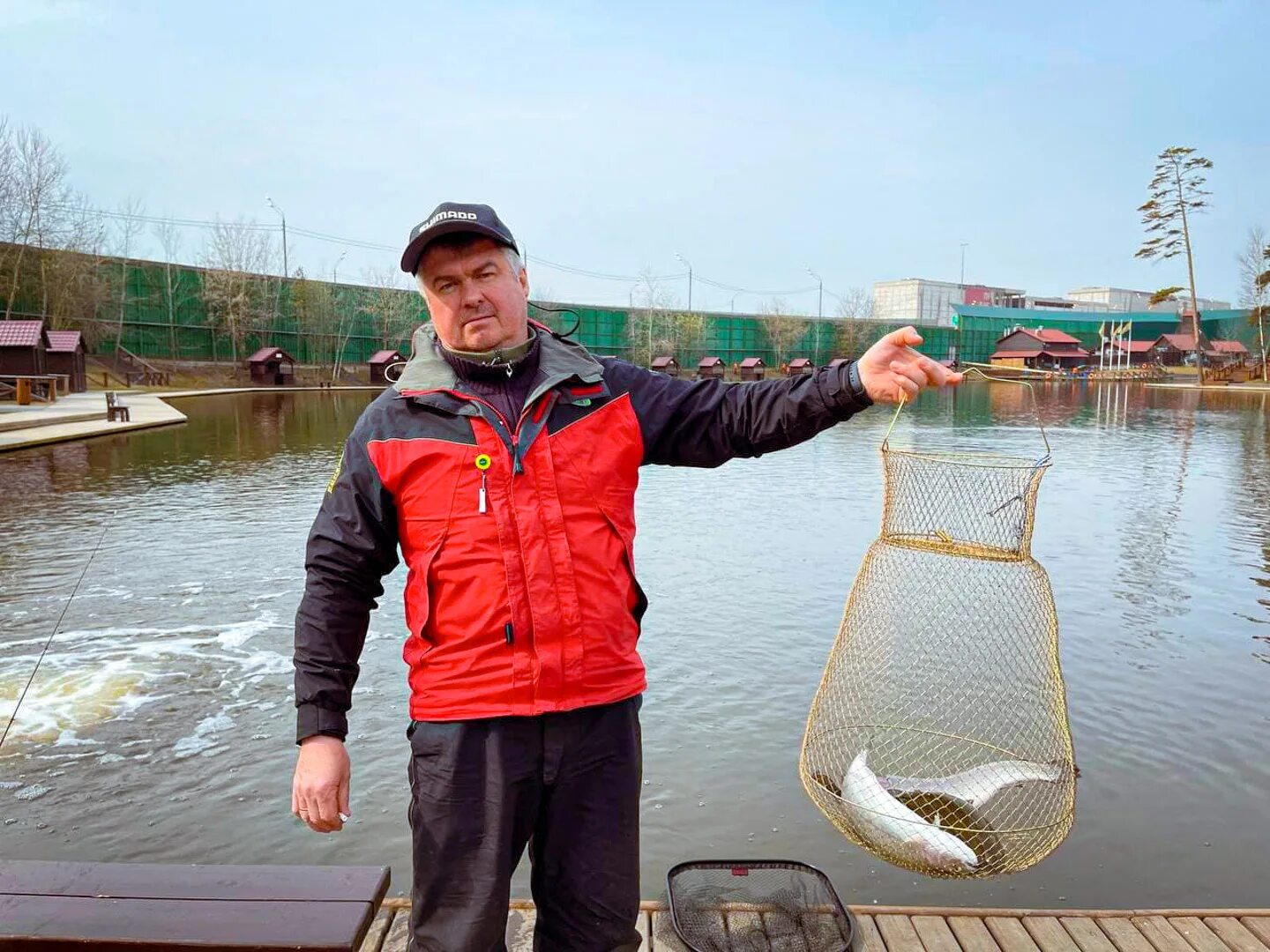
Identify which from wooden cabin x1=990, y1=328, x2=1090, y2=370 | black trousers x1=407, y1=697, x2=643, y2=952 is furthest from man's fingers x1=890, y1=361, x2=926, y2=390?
wooden cabin x1=990, y1=328, x2=1090, y2=370

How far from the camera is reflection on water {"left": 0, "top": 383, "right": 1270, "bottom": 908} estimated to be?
4.39m

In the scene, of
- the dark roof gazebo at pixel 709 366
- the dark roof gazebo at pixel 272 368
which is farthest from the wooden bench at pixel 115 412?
the dark roof gazebo at pixel 709 366

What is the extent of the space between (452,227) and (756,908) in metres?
2.56

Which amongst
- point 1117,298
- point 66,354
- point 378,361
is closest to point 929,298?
point 1117,298

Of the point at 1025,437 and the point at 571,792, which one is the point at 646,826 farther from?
the point at 1025,437

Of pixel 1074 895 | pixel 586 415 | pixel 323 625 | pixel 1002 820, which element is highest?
pixel 586 415

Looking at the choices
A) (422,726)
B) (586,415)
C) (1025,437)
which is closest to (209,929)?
(422,726)

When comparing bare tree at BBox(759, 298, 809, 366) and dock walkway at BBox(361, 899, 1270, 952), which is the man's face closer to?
dock walkway at BBox(361, 899, 1270, 952)

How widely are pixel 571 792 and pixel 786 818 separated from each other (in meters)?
2.78

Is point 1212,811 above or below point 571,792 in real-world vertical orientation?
below

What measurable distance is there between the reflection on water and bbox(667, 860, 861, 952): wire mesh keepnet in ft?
1.85

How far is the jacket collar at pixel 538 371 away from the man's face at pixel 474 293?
0.27 feet

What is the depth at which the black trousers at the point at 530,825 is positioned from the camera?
214cm

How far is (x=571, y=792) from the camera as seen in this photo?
2.21 m
